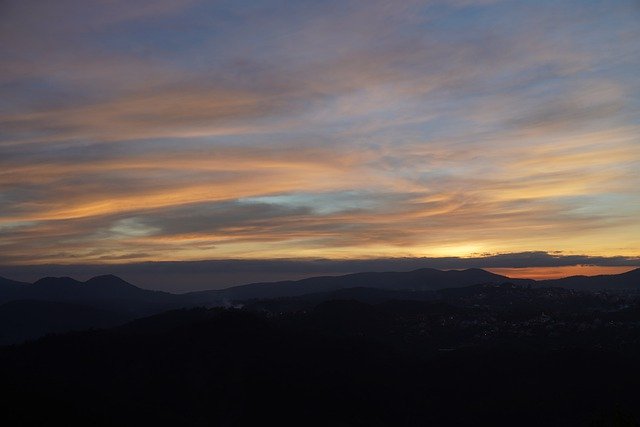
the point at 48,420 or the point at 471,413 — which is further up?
the point at 48,420

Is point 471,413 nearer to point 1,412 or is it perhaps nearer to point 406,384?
point 406,384

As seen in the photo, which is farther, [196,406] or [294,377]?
[294,377]

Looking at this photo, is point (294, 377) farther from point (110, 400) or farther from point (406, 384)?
point (110, 400)

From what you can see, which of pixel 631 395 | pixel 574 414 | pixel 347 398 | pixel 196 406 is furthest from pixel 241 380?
pixel 631 395

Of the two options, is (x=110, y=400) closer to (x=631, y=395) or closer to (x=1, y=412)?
(x=1, y=412)

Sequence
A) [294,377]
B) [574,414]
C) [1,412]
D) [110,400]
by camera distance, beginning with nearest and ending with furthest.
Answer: [1,412], [110,400], [574,414], [294,377]

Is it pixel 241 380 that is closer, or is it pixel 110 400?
pixel 110 400

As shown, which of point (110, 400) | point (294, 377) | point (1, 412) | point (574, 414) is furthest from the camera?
point (294, 377)

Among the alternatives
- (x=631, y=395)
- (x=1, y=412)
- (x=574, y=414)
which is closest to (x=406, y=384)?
(x=574, y=414)

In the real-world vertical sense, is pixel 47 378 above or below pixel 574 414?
above
